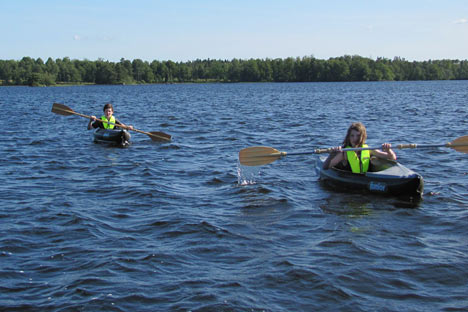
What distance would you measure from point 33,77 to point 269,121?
392 ft

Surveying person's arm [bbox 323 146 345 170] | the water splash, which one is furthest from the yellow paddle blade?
the water splash

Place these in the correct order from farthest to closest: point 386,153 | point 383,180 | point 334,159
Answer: point 334,159 < point 386,153 < point 383,180

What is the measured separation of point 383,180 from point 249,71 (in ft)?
478

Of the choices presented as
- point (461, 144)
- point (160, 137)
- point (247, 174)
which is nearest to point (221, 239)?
point (247, 174)

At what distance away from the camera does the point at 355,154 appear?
8.87 metres

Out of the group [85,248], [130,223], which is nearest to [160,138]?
[130,223]

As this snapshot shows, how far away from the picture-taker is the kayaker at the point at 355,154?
8609 mm

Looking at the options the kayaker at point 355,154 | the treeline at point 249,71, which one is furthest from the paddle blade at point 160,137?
the treeline at point 249,71

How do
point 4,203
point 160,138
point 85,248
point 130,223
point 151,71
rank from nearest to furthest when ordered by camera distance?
point 85,248 < point 130,223 < point 4,203 < point 160,138 < point 151,71

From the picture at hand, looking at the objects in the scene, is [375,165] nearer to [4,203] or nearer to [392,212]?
[392,212]

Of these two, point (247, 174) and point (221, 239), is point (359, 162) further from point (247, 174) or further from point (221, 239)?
point (221, 239)

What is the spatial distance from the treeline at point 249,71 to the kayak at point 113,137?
12398cm

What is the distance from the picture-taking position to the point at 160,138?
49.0ft

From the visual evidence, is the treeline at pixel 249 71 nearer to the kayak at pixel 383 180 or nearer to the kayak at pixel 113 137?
the kayak at pixel 113 137
